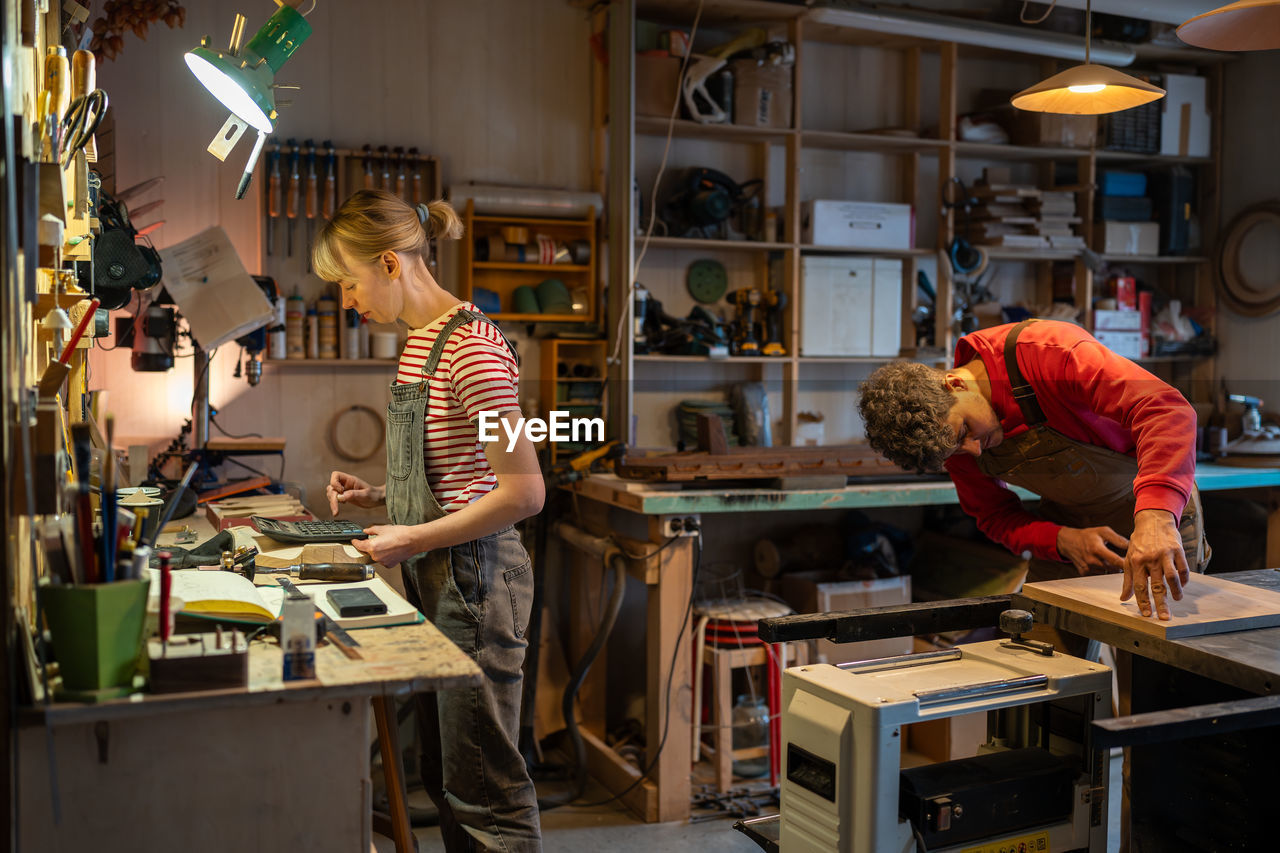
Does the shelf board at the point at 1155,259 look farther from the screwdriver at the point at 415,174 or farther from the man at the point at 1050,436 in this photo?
the screwdriver at the point at 415,174

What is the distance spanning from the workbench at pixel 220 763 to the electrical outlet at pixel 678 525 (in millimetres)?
1709

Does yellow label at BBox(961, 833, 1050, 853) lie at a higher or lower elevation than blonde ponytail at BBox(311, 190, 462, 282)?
lower

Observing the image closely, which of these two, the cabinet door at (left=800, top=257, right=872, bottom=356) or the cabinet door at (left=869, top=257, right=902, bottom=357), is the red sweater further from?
the cabinet door at (left=869, top=257, right=902, bottom=357)

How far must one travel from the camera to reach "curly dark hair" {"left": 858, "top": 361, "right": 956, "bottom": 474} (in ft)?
7.28

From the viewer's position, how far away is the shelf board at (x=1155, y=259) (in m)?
4.76

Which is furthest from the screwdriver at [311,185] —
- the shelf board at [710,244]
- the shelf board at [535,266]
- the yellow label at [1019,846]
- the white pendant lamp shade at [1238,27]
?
the yellow label at [1019,846]

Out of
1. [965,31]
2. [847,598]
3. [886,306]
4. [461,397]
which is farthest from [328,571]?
[965,31]

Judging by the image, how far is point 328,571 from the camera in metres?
1.97

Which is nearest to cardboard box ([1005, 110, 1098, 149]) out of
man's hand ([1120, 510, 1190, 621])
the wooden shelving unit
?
the wooden shelving unit

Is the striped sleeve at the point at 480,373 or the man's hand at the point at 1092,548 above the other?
the striped sleeve at the point at 480,373

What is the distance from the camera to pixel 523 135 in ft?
13.4

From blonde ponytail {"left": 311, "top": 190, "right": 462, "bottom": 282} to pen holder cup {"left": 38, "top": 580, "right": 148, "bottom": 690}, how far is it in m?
0.94

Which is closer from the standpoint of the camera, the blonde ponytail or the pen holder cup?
the pen holder cup

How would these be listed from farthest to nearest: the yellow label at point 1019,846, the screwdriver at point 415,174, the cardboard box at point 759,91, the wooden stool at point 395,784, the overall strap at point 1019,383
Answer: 1. the cardboard box at point 759,91
2. the screwdriver at point 415,174
3. the overall strap at point 1019,383
4. the wooden stool at point 395,784
5. the yellow label at point 1019,846
